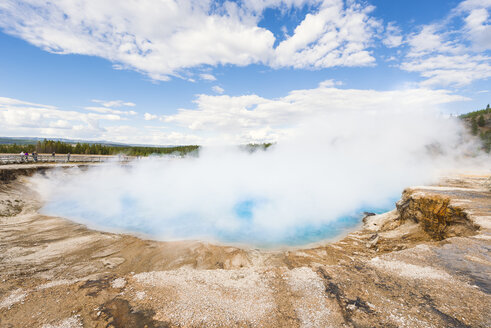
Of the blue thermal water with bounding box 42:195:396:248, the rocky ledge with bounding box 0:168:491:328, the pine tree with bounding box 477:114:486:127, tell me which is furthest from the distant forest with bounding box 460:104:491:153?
the rocky ledge with bounding box 0:168:491:328

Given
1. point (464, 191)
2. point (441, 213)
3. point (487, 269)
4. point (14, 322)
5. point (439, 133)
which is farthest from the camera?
point (439, 133)

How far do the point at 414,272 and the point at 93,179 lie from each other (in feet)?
85.7

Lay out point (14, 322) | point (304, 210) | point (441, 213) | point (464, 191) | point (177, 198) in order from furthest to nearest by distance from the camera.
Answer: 1. point (177, 198)
2. point (304, 210)
3. point (464, 191)
4. point (441, 213)
5. point (14, 322)

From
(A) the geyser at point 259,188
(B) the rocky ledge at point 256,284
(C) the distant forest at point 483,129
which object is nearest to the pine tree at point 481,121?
(C) the distant forest at point 483,129

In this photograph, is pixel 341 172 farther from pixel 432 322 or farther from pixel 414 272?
pixel 432 322

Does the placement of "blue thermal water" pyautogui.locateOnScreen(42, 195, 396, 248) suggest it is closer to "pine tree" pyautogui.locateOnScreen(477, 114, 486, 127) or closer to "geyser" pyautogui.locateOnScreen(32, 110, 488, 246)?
"geyser" pyautogui.locateOnScreen(32, 110, 488, 246)

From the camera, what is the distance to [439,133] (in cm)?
3872

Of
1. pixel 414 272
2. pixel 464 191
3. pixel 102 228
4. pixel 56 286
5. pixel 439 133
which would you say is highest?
pixel 439 133

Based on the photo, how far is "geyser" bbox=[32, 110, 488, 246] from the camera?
11.9 m

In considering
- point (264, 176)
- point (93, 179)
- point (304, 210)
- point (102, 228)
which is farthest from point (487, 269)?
point (93, 179)

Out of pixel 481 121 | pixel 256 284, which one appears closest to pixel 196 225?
pixel 256 284

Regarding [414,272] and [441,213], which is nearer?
[414,272]

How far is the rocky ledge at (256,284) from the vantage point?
3715 mm

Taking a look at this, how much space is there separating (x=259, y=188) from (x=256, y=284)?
51.9 feet
